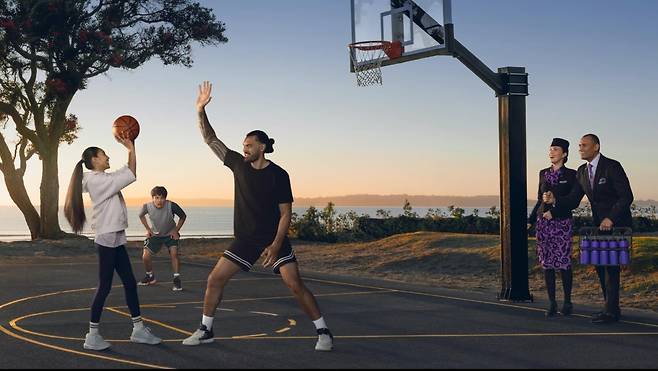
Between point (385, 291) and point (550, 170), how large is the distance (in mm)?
3968

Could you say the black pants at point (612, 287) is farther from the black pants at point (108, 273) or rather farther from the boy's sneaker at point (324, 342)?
the black pants at point (108, 273)

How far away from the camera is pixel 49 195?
94.5 feet

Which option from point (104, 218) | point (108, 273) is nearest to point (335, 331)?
point (108, 273)

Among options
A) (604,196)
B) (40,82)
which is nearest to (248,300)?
(604,196)

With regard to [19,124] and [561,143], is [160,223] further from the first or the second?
[19,124]

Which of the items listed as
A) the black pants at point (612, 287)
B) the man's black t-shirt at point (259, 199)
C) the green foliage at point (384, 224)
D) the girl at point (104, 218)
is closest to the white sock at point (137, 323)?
the girl at point (104, 218)

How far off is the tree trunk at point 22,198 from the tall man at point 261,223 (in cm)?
2226

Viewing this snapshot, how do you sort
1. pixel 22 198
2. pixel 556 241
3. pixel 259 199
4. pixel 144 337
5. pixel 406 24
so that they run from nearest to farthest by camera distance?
1. pixel 259 199
2. pixel 144 337
3. pixel 556 241
4. pixel 406 24
5. pixel 22 198

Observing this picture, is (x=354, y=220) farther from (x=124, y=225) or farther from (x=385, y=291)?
(x=124, y=225)

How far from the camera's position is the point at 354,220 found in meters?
29.5

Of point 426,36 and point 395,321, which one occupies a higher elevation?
point 426,36

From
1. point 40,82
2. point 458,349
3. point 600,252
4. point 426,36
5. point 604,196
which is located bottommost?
point 458,349

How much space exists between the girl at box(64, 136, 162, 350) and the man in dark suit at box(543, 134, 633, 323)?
520cm

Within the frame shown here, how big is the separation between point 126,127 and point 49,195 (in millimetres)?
21009
